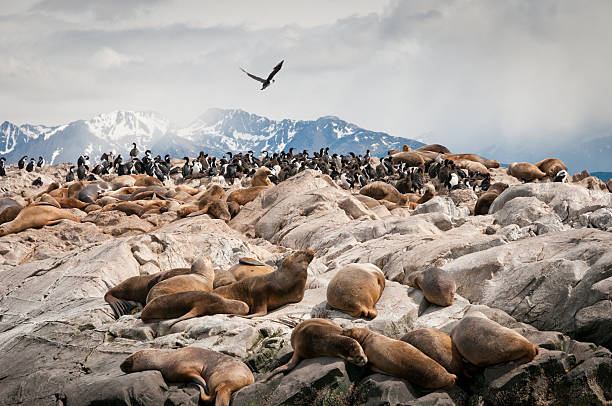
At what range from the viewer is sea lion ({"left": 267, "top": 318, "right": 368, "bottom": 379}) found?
5.16 metres

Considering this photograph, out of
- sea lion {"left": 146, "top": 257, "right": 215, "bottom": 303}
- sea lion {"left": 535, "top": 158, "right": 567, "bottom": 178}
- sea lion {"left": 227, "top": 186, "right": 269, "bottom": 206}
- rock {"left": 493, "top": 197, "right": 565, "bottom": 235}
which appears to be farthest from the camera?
sea lion {"left": 535, "top": 158, "right": 567, "bottom": 178}

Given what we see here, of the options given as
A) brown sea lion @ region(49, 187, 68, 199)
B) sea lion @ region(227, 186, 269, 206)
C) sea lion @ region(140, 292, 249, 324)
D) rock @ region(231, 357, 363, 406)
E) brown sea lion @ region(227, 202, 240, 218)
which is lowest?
rock @ region(231, 357, 363, 406)

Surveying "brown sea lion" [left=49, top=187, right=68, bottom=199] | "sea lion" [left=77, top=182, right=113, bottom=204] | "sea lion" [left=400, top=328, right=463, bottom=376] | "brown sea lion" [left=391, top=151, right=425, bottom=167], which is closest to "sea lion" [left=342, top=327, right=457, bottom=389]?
"sea lion" [left=400, top=328, right=463, bottom=376]

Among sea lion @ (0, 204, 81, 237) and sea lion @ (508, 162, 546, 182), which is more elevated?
sea lion @ (508, 162, 546, 182)

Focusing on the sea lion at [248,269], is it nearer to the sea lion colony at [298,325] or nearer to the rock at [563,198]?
the sea lion colony at [298,325]

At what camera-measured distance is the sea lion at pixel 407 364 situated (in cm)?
491

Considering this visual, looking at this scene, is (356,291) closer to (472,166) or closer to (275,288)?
(275,288)

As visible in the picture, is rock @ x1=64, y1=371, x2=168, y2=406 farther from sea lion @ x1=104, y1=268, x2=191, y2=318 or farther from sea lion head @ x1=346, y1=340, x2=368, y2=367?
sea lion @ x1=104, y1=268, x2=191, y2=318

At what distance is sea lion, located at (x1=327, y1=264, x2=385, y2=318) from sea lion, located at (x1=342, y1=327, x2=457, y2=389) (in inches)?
45.9

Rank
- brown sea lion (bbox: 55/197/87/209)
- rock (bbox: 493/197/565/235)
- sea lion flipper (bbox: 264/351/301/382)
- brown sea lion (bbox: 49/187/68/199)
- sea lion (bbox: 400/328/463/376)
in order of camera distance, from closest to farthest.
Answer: sea lion (bbox: 400/328/463/376), sea lion flipper (bbox: 264/351/301/382), rock (bbox: 493/197/565/235), brown sea lion (bbox: 55/197/87/209), brown sea lion (bbox: 49/187/68/199)

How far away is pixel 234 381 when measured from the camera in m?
5.16

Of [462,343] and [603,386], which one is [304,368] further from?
[603,386]

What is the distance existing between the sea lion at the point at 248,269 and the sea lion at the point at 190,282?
369mm

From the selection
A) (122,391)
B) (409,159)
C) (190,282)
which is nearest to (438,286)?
(190,282)
